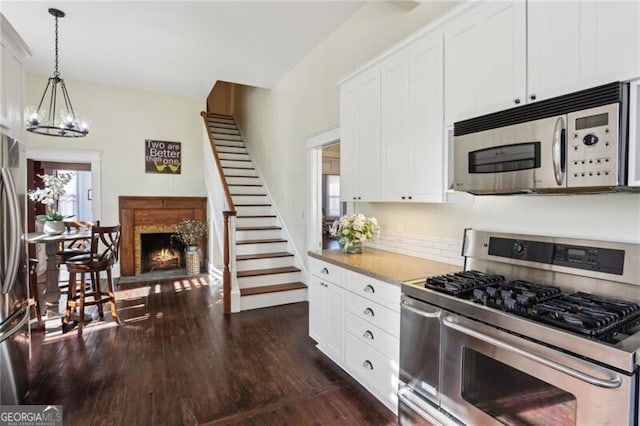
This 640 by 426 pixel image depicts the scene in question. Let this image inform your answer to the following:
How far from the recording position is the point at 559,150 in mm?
1460

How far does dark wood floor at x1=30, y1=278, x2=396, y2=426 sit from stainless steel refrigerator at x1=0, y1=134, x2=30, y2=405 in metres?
0.31

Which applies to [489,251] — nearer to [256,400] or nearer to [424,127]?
[424,127]

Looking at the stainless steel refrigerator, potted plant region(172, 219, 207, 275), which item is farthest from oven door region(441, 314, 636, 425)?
potted plant region(172, 219, 207, 275)

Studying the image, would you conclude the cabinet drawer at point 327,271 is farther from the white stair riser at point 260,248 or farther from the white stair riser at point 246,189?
the white stair riser at point 246,189

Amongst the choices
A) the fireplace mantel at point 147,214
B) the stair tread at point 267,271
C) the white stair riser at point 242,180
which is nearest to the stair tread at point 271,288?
the stair tread at point 267,271

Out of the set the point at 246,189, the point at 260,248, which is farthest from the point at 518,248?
the point at 246,189

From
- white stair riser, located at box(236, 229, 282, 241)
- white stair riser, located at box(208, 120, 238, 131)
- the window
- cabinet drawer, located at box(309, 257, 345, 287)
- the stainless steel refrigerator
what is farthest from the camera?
the window

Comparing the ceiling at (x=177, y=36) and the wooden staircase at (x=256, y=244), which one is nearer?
the ceiling at (x=177, y=36)

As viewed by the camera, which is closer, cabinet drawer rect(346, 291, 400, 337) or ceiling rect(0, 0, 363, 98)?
cabinet drawer rect(346, 291, 400, 337)

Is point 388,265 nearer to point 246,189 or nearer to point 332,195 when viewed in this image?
point 246,189

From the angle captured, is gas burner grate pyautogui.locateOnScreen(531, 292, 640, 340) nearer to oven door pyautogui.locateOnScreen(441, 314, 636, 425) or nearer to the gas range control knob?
oven door pyautogui.locateOnScreen(441, 314, 636, 425)

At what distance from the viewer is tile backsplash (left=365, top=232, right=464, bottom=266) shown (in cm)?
241

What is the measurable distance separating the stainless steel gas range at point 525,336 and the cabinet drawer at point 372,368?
132mm
